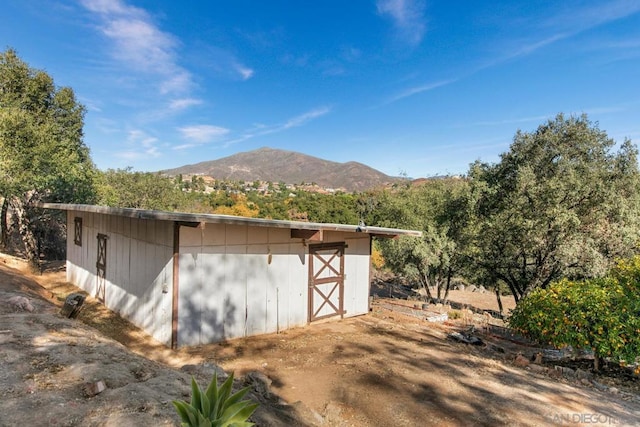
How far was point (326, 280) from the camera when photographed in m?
9.59

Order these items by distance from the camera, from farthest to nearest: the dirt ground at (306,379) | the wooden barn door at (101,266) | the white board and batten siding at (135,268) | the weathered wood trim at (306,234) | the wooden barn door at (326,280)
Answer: the wooden barn door at (101,266) < the wooden barn door at (326,280) < the weathered wood trim at (306,234) < the white board and batten siding at (135,268) < the dirt ground at (306,379)

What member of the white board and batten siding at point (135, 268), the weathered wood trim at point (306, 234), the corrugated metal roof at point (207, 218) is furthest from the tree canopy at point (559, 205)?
the white board and batten siding at point (135, 268)

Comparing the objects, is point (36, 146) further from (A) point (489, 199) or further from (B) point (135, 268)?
(A) point (489, 199)

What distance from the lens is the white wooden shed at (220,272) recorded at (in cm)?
701

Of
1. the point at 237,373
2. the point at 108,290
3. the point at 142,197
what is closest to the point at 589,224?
the point at 237,373

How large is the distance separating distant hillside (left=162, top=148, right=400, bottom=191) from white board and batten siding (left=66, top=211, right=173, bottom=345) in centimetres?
9455

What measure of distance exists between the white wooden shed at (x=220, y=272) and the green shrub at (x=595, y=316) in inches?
158

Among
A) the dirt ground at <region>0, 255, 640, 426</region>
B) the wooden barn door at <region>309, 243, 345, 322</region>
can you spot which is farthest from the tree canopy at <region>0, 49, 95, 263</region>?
the wooden barn door at <region>309, 243, 345, 322</region>

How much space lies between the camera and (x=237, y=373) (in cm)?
594

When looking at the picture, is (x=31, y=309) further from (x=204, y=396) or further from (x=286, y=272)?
(x=204, y=396)

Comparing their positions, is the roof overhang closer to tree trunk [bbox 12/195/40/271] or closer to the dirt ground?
the dirt ground

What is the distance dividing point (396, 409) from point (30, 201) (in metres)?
19.3

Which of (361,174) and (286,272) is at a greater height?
(361,174)

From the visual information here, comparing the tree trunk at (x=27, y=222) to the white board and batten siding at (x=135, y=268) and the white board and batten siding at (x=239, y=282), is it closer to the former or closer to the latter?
the white board and batten siding at (x=135, y=268)
